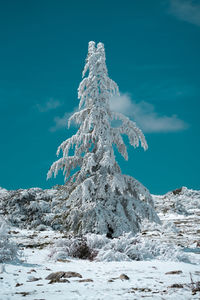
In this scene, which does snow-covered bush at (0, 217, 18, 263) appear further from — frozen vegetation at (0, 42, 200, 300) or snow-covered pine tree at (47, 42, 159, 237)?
snow-covered pine tree at (47, 42, 159, 237)

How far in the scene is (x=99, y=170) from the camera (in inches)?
618

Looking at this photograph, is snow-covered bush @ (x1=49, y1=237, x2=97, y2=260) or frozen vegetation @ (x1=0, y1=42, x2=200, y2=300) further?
snow-covered bush @ (x1=49, y1=237, x2=97, y2=260)

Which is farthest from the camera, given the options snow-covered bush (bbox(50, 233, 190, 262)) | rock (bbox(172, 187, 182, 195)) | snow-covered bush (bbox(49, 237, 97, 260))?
rock (bbox(172, 187, 182, 195))

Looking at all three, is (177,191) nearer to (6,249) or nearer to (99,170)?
(99,170)

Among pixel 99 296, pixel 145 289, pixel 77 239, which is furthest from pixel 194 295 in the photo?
pixel 77 239

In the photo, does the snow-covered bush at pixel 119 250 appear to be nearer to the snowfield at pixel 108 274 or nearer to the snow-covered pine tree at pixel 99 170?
the snowfield at pixel 108 274

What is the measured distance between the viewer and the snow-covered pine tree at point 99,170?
14.8 meters

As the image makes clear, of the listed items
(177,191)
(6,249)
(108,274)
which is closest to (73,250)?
(6,249)

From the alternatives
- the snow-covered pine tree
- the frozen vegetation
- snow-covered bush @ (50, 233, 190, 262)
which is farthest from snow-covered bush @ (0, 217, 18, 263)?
the snow-covered pine tree

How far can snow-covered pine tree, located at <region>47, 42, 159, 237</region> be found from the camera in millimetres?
14750

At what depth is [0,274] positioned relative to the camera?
6.96 m

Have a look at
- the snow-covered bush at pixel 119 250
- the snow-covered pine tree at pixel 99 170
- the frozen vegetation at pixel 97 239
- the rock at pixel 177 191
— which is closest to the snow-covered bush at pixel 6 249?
Answer: the frozen vegetation at pixel 97 239

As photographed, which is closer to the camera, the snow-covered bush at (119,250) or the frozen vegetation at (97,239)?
the frozen vegetation at (97,239)

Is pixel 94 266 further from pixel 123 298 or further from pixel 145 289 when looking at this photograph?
pixel 123 298
